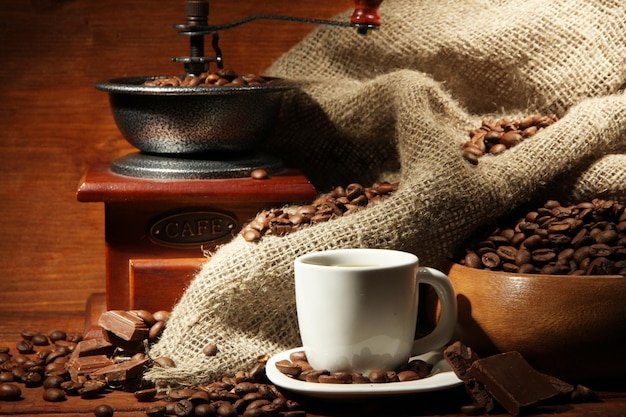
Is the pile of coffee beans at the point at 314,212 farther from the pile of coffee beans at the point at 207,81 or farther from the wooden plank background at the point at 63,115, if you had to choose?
the wooden plank background at the point at 63,115

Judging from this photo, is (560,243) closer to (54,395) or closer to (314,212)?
(314,212)

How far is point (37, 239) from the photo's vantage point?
199cm

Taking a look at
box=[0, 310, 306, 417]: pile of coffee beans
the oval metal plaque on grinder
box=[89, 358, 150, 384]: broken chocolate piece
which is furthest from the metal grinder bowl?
box=[89, 358, 150, 384]: broken chocolate piece

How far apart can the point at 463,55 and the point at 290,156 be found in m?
0.39

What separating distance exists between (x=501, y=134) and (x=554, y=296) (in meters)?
0.44

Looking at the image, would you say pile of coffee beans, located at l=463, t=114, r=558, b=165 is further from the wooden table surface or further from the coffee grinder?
the wooden table surface

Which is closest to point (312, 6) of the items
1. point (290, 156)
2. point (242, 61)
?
point (242, 61)

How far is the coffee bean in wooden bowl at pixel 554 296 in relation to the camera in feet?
4.32

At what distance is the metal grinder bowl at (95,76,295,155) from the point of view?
5.14 feet

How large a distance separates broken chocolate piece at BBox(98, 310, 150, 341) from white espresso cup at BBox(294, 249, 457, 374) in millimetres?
279

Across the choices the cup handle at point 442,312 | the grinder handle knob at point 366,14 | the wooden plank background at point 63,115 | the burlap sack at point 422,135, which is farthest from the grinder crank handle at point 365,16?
the cup handle at point 442,312

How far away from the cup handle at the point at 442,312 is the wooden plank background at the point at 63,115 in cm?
87

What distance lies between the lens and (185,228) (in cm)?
158

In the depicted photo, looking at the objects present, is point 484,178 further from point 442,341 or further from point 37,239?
point 37,239
